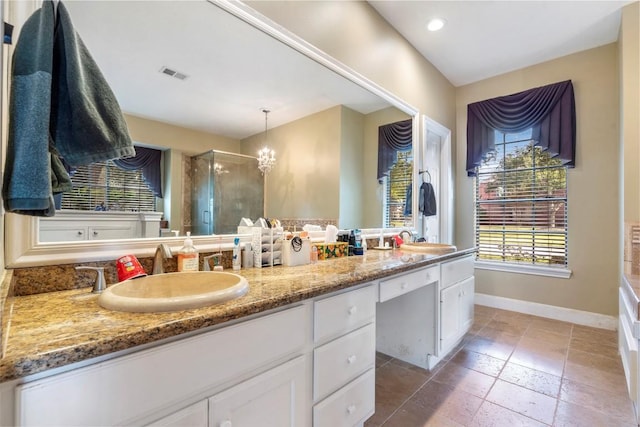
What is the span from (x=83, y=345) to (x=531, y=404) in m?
2.27

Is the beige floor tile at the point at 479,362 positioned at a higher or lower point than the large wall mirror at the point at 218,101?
lower

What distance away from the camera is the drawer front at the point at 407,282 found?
1.53m

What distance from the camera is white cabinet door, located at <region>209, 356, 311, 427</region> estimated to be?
2.75ft

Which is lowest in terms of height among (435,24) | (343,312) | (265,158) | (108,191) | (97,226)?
(343,312)

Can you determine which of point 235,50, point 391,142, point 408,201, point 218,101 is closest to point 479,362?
point 408,201

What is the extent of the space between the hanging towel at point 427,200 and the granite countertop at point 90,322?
2056 millimetres

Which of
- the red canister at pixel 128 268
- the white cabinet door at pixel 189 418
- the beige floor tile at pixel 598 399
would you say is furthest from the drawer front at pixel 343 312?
the beige floor tile at pixel 598 399

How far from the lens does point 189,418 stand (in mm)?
764

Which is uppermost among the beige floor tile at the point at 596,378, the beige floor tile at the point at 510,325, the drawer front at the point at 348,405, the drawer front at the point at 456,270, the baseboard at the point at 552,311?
the drawer front at the point at 456,270

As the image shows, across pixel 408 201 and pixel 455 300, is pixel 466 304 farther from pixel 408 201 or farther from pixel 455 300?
pixel 408 201

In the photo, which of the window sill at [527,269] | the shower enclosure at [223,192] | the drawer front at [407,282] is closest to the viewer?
the shower enclosure at [223,192]

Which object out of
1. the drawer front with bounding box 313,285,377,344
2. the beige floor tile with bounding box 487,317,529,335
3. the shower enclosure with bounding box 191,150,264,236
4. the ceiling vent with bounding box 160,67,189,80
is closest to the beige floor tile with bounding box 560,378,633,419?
the beige floor tile with bounding box 487,317,529,335

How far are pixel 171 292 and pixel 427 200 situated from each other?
8.51 feet

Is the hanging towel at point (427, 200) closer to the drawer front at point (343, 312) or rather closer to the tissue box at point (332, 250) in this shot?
the tissue box at point (332, 250)
